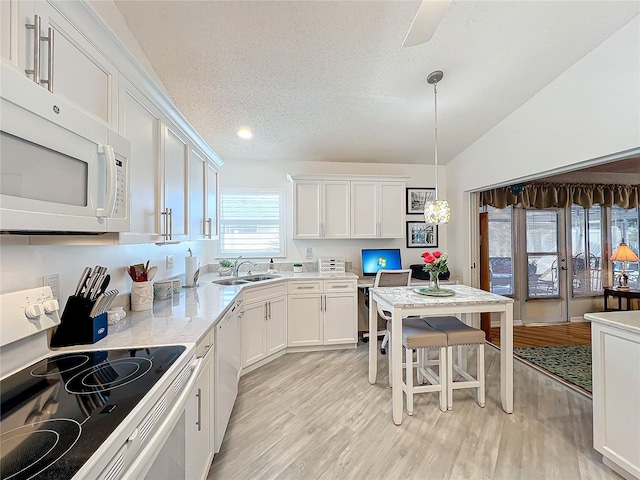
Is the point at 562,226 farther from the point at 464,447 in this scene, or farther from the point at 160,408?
the point at 160,408

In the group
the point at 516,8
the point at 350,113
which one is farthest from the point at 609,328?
the point at 350,113

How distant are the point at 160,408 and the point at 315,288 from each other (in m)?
2.53

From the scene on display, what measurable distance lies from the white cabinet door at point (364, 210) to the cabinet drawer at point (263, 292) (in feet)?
3.97

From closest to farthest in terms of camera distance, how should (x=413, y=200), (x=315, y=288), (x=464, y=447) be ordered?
(x=464, y=447), (x=315, y=288), (x=413, y=200)

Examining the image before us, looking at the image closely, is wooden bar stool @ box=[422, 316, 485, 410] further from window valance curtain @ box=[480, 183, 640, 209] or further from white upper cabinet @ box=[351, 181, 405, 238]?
window valance curtain @ box=[480, 183, 640, 209]

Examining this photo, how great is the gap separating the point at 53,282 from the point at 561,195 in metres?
5.64

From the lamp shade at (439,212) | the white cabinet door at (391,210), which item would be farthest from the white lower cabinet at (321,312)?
the lamp shade at (439,212)

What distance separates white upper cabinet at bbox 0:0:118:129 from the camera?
856 mm

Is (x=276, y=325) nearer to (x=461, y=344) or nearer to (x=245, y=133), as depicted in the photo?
(x=461, y=344)

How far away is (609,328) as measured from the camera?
1.74m

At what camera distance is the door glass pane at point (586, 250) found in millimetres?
4520

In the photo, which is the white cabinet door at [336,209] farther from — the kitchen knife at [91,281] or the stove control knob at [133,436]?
the stove control knob at [133,436]

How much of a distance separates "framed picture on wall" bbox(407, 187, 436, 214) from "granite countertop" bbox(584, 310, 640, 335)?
8.55ft

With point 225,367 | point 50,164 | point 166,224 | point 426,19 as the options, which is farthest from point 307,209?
point 50,164
